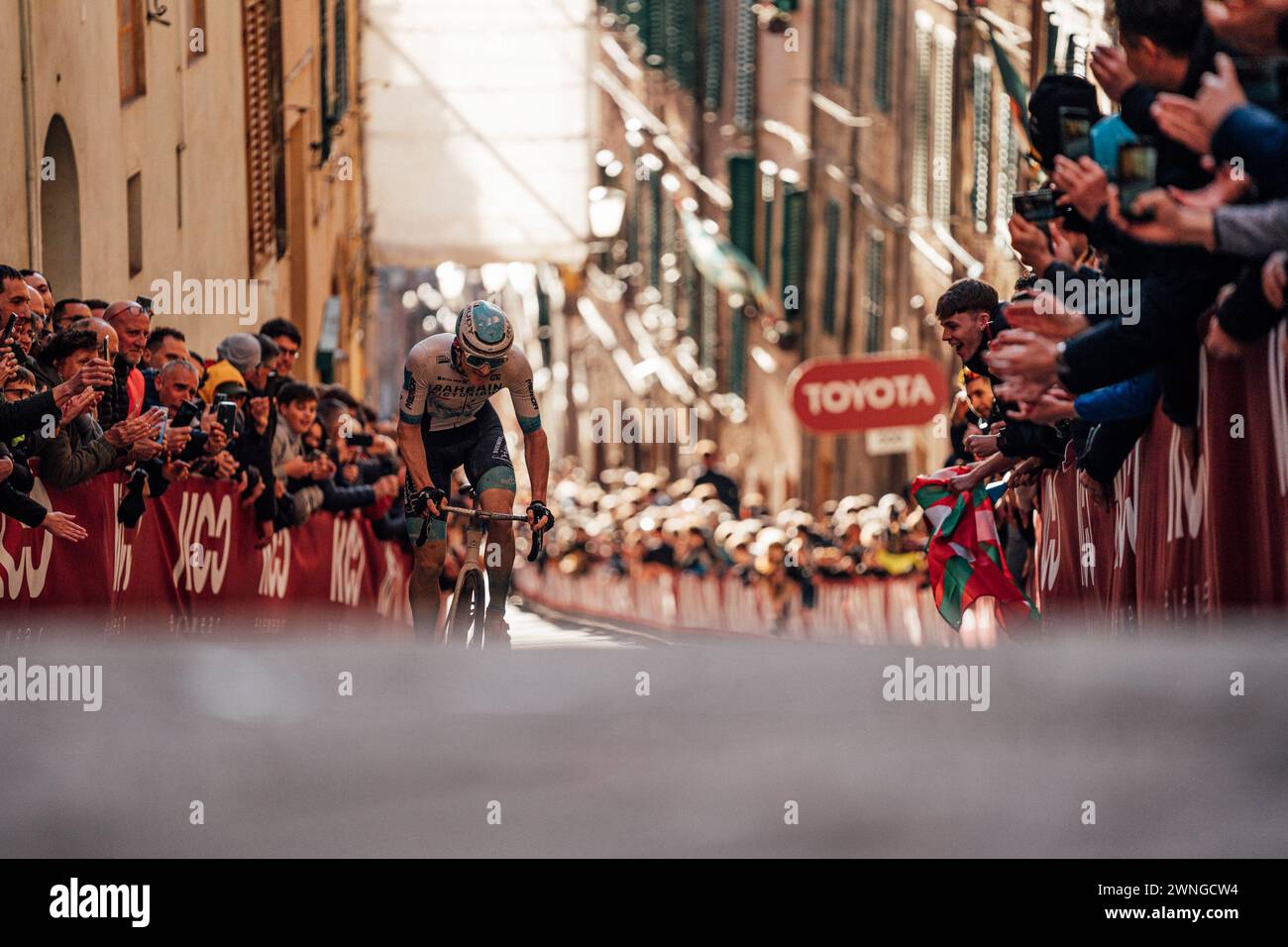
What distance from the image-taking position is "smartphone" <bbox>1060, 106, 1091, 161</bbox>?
8812mm

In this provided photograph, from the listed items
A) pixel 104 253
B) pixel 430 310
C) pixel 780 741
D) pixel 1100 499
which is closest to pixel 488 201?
pixel 104 253

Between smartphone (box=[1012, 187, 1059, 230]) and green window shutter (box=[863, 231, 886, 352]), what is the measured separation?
23.0m

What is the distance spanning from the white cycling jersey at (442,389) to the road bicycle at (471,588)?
0.42m

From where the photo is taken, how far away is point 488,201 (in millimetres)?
30359

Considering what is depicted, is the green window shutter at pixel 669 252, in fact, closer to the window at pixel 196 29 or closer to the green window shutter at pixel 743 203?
the green window shutter at pixel 743 203

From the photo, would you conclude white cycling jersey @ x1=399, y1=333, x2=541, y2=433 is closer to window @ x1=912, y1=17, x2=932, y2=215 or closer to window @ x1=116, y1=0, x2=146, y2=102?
window @ x1=116, y1=0, x2=146, y2=102

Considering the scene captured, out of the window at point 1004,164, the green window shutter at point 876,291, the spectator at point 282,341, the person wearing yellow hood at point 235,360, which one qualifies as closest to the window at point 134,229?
the person wearing yellow hood at point 235,360

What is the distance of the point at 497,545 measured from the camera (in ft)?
37.3

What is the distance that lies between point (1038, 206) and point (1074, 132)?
73cm

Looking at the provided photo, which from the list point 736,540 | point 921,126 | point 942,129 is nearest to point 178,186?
point 736,540

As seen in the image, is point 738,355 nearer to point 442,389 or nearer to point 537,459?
point 442,389

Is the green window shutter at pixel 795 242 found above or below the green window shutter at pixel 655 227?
below

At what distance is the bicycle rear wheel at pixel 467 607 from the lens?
37.0 ft
